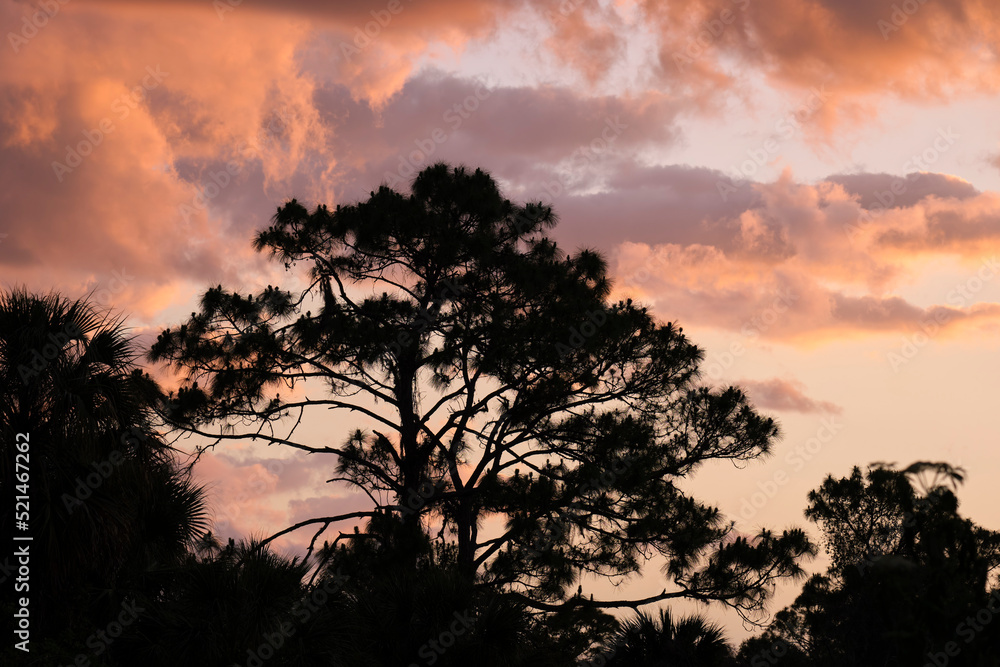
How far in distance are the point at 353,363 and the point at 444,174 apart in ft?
15.6

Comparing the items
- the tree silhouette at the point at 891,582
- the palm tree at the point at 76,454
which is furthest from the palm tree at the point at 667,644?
the palm tree at the point at 76,454

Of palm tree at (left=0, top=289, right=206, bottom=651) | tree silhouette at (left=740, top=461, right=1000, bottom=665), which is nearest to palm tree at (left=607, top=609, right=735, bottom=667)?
tree silhouette at (left=740, top=461, right=1000, bottom=665)

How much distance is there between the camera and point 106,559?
12141 millimetres

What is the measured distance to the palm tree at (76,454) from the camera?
1123cm

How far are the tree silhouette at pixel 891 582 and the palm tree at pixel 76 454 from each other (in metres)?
9.31

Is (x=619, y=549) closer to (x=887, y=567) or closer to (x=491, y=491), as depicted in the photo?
(x=491, y=491)

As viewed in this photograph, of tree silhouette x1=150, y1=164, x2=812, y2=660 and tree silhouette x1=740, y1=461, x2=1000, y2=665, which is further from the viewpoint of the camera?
tree silhouette x1=150, y1=164, x2=812, y2=660

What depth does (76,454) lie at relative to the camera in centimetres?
1147

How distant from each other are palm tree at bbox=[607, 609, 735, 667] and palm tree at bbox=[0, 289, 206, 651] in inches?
269

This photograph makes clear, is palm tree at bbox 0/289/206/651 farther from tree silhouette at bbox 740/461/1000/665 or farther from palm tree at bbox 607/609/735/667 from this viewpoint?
tree silhouette at bbox 740/461/1000/665

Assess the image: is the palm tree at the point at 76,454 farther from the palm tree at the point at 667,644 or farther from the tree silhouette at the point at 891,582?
the tree silhouette at the point at 891,582

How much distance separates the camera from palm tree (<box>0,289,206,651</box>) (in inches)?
442

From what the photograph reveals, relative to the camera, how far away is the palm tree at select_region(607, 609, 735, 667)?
11.7 m

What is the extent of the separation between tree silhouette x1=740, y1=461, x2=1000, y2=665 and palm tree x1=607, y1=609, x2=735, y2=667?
226 cm
